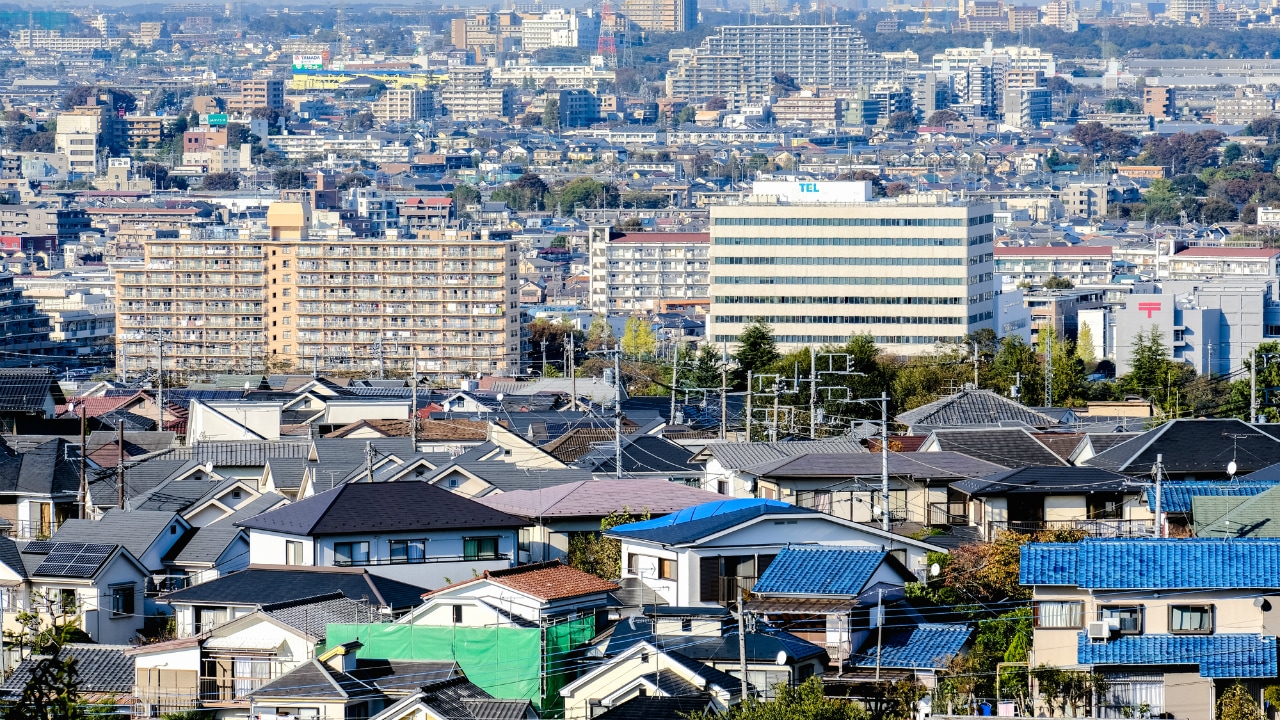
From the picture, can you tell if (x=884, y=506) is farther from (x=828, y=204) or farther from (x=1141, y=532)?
(x=828, y=204)

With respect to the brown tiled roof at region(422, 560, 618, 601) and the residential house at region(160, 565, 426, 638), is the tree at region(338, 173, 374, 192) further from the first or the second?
the brown tiled roof at region(422, 560, 618, 601)

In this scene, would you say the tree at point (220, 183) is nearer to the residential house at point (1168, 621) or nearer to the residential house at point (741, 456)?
the residential house at point (741, 456)

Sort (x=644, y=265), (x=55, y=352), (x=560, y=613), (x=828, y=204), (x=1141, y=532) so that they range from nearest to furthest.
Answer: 1. (x=560, y=613)
2. (x=1141, y=532)
3. (x=828, y=204)
4. (x=55, y=352)
5. (x=644, y=265)

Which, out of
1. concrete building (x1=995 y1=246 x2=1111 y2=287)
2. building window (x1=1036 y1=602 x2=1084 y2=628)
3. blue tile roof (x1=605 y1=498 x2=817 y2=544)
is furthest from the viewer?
concrete building (x1=995 y1=246 x2=1111 y2=287)

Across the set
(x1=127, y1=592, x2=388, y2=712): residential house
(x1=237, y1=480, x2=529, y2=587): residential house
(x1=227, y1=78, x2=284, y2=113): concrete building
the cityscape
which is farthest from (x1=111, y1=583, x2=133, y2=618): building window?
(x1=227, y1=78, x2=284, y2=113): concrete building

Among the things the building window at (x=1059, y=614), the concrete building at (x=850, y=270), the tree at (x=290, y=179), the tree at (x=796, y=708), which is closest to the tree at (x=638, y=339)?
the concrete building at (x=850, y=270)

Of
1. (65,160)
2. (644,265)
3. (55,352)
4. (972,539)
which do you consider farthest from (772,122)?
(972,539)

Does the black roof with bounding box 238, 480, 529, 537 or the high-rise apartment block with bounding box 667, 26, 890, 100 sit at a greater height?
the high-rise apartment block with bounding box 667, 26, 890, 100

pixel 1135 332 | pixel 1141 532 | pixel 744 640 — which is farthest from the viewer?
pixel 1135 332
